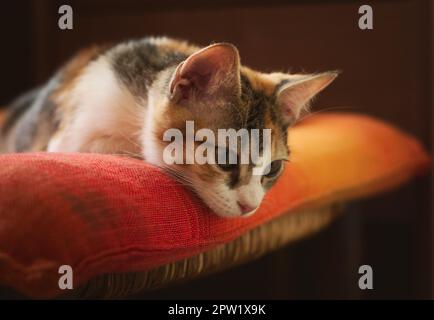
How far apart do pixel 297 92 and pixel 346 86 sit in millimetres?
1018

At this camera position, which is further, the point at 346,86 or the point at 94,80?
the point at 346,86

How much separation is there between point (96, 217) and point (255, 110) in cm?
37

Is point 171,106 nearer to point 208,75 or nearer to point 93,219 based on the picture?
point 208,75

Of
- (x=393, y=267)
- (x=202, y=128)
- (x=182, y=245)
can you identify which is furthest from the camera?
(x=393, y=267)

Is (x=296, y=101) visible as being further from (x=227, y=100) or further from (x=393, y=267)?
(x=393, y=267)

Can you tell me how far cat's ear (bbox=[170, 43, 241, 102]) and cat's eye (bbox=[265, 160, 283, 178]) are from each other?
0.14 m

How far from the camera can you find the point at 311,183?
1169 millimetres

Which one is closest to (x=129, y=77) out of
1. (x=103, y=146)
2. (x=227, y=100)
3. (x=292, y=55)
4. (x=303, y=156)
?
(x=103, y=146)

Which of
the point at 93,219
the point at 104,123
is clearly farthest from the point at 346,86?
the point at 93,219

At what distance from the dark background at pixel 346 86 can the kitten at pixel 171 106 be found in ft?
2.27

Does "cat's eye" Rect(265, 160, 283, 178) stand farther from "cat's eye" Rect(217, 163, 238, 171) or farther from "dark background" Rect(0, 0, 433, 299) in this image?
"dark background" Rect(0, 0, 433, 299)

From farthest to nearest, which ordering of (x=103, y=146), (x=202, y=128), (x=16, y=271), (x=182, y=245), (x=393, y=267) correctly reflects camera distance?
(x=393, y=267)
(x=103, y=146)
(x=202, y=128)
(x=182, y=245)
(x=16, y=271)

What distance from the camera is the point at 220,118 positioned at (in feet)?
2.92

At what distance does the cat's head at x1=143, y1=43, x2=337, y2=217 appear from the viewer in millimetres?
855
